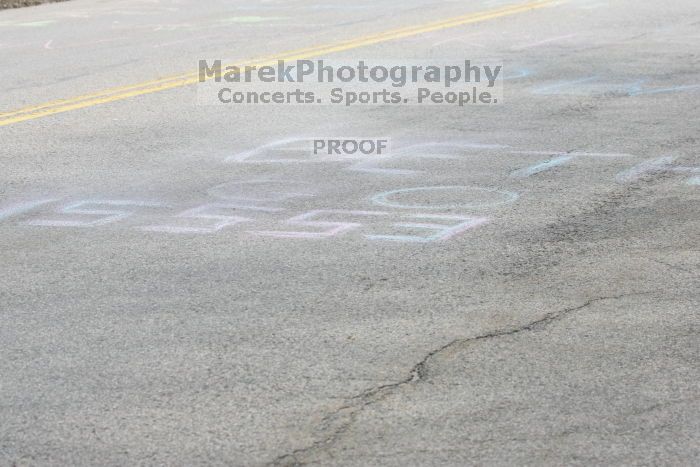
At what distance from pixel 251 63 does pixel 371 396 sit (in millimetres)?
9192

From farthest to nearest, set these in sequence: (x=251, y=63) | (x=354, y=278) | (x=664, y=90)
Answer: (x=251, y=63) < (x=664, y=90) < (x=354, y=278)

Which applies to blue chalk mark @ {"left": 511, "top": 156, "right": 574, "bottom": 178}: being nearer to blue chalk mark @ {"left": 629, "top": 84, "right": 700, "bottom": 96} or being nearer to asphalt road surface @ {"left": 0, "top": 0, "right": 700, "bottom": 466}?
asphalt road surface @ {"left": 0, "top": 0, "right": 700, "bottom": 466}

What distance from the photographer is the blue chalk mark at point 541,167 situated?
8.37 meters

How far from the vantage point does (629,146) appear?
29.8 ft

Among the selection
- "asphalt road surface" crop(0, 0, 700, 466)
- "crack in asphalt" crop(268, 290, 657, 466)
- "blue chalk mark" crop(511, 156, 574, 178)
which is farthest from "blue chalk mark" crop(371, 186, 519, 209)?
"crack in asphalt" crop(268, 290, 657, 466)

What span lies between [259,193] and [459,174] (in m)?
1.36

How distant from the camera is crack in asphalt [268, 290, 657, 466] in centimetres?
434

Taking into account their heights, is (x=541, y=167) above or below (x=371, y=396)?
above

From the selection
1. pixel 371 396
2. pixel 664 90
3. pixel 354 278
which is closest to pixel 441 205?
pixel 354 278

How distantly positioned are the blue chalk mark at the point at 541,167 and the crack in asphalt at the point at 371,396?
2704 mm

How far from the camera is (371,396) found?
4758 millimetres

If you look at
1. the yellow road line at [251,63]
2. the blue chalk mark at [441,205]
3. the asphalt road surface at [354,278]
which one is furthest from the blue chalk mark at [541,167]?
the yellow road line at [251,63]

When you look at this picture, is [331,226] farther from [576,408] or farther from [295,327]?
[576,408]

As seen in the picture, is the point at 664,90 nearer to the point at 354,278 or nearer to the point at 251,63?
the point at 251,63
